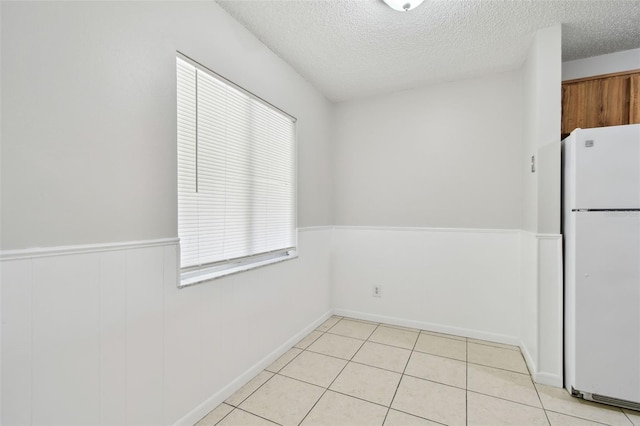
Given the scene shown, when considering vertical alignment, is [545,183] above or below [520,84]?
below

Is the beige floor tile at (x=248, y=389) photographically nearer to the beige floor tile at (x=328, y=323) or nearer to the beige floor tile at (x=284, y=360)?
the beige floor tile at (x=284, y=360)

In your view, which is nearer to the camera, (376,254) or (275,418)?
(275,418)

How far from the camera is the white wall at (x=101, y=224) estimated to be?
1072mm

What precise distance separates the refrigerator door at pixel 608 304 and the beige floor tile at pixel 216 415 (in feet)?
7.78

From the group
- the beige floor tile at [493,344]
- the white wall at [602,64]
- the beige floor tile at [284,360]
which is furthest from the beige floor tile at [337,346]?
the white wall at [602,64]

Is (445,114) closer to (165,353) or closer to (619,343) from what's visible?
(619,343)

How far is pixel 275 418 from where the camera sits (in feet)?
5.85

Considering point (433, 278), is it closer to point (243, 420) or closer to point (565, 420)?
point (565, 420)

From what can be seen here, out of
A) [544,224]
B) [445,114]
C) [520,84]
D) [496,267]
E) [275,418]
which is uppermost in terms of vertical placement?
[520,84]

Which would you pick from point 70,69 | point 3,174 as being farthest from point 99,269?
point 70,69

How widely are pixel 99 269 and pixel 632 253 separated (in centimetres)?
310

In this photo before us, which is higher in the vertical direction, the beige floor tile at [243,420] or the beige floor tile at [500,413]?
the beige floor tile at [500,413]

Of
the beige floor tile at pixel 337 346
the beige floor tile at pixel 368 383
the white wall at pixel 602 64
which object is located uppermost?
the white wall at pixel 602 64

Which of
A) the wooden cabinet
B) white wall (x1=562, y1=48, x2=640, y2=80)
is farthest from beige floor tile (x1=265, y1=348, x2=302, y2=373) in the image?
white wall (x1=562, y1=48, x2=640, y2=80)
